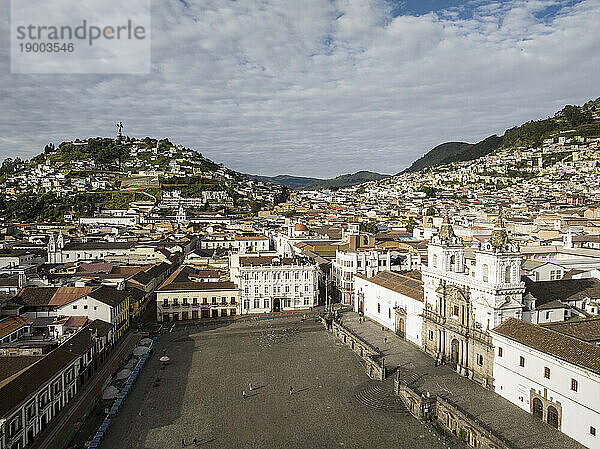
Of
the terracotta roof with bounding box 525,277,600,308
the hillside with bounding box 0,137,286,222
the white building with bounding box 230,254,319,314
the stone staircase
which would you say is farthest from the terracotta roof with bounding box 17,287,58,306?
the hillside with bounding box 0,137,286,222

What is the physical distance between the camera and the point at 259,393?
29172 millimetres

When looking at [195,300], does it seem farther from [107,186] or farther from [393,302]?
[107,186]

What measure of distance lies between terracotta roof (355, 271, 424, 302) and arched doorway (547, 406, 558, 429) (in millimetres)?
14305

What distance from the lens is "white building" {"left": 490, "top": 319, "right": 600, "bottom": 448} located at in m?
21.1

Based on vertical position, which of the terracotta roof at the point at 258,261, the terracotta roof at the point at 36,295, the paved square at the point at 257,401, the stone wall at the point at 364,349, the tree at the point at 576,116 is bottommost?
the paved square at the point at 257,401

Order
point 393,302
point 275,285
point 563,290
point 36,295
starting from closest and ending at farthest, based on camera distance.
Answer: point 563,290
point 36,295
point 393,302
point 275,285

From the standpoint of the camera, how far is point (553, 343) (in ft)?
77.6

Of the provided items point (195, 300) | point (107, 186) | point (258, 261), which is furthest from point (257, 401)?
point (107, 186)

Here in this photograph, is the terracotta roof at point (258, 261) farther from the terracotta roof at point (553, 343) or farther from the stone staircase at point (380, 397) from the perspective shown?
the terracotta roof at point (553, 343)

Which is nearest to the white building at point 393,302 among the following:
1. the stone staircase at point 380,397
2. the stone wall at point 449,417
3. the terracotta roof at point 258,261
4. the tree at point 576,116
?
the stone staircase at point 380,397

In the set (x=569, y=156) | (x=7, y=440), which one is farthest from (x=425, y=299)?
(x=569, y=156)

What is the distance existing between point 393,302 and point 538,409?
17.6 metres

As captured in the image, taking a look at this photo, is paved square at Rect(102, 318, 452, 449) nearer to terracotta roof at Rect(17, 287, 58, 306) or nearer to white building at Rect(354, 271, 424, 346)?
white building at Rect(354, 271, 424, 346)

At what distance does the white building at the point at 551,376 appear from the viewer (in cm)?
2106
